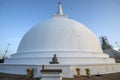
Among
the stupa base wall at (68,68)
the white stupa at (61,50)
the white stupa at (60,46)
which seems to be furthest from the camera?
the white stupa at (60,46)

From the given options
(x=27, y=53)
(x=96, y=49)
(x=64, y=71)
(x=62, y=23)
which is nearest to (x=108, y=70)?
(x=96, y=49)

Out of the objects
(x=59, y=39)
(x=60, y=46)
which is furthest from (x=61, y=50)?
(x=59, y=39)

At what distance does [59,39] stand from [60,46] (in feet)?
3.22

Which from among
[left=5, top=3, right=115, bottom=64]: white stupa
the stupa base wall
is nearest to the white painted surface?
[left=5, top=3, right=115, bottom=64]: white stupa

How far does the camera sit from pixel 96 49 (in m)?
19.4

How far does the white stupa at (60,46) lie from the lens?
16.4 metres

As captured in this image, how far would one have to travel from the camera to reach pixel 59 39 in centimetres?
1784

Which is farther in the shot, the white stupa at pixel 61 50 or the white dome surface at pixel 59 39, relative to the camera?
the white dome surface at pixel 59 39

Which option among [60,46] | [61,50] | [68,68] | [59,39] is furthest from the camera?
[59,39]

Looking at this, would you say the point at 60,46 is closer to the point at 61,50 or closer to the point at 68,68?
the point at 61,50

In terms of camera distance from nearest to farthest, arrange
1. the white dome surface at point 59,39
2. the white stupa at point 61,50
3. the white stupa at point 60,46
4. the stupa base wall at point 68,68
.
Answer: the stupa base wall at point 68,68 → the white stupa at point 61,50 → the white stupa at point 60,46 → the white dome surface at point 59,39

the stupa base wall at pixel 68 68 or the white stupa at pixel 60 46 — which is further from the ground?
the white stupa at pixel 60 46

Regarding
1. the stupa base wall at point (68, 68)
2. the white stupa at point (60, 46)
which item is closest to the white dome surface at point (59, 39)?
the white stupa at point (60, 46)

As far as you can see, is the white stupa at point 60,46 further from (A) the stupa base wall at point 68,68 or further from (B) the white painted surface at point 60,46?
(A) the stupa base wall at point 68,68
